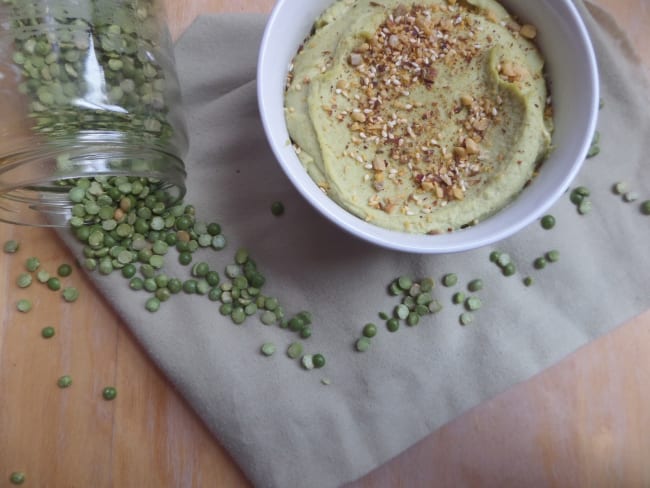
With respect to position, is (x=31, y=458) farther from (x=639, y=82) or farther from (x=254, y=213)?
(x=639, y=82)

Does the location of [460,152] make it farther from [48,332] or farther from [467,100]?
[48,332]

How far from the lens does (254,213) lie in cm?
176

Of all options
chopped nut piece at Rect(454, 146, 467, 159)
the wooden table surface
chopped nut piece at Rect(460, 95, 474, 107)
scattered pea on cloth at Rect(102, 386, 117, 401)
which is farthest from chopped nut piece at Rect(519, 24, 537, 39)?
scattered pea on cloth at Rect(102, 386, 117, 401)

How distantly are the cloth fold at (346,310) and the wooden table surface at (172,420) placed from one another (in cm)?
8

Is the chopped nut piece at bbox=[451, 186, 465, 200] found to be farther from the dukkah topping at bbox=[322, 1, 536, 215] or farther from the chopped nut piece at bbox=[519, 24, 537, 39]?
the chopped nut piece at bbox=[519, 24, 537, 39]

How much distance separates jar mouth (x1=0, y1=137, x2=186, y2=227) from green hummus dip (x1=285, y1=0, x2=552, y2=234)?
40 centimetres

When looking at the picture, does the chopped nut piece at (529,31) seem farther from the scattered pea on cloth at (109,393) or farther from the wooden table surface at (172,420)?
the scattered pea on cloth at (109,393)

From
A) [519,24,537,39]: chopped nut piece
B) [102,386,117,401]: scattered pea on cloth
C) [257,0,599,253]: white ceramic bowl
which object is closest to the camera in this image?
[257,0,599,253]: white ceramic bowl

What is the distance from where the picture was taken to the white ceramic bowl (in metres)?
1.33

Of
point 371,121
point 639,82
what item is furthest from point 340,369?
point 639,82

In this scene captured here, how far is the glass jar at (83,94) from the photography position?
149 cm

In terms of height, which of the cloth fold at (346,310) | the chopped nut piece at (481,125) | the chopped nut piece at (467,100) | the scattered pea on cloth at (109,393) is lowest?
the scattered pea on cloth at (109,393)

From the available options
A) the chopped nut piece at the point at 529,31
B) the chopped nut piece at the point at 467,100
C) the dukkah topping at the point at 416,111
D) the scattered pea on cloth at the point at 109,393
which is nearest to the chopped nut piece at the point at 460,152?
the dukkah topping at the point at 416,111

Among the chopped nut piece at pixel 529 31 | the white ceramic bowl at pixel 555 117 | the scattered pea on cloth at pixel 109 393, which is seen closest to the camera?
the white ceramic bowl at pixel 555 117
